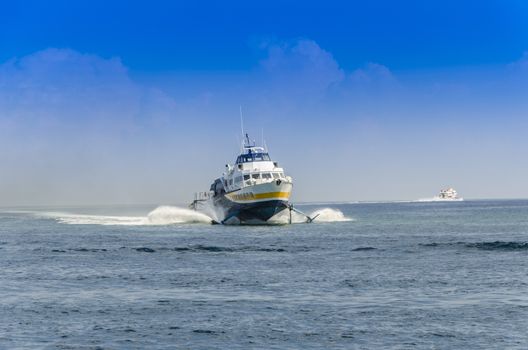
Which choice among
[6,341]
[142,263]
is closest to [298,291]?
[6,341]

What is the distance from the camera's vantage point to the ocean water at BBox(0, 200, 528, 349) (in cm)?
2523

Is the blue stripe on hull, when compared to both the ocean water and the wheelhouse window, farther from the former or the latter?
the ocean water

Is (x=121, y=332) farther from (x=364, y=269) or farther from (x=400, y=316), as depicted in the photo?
(x=364, y=269)

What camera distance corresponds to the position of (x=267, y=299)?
1318 inches

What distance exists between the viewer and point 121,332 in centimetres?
2652

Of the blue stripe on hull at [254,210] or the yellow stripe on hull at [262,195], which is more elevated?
the yellow stripe on hull at [262,195]

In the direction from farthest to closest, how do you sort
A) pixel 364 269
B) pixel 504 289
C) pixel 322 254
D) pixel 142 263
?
pixel 322 254 < pixel 142 263 < pixel 364 269 < pixel 504 289

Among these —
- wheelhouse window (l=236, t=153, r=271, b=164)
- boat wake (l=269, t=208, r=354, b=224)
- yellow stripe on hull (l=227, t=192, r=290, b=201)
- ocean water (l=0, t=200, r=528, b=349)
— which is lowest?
ocean water (l=0, t=200, r=528, b=349)

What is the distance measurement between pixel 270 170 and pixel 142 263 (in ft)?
163

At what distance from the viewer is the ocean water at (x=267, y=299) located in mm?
25234

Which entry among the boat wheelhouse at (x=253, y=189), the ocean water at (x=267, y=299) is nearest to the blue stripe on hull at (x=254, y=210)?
the boat wheelhouse at (x=253, y=189)

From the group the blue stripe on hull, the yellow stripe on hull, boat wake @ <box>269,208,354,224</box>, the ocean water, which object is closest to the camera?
the ocean water

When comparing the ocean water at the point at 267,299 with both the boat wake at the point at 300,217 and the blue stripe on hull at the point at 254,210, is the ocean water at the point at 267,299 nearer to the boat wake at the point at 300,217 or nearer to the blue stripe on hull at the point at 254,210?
the blue stripe on hull at the point at 254,210

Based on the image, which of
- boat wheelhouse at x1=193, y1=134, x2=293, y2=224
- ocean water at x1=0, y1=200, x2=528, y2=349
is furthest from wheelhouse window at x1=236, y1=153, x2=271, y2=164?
ocean water at x1=0, y1=200, x2=528, y2=349
